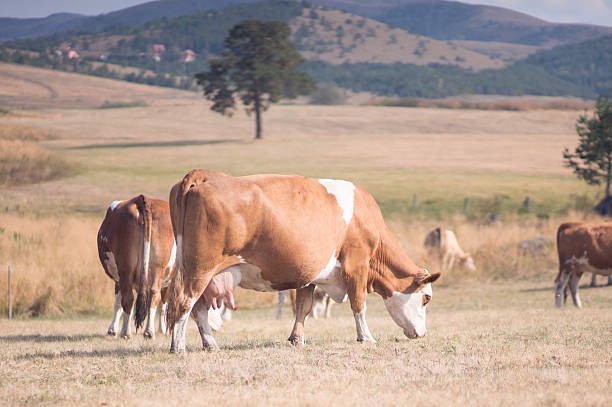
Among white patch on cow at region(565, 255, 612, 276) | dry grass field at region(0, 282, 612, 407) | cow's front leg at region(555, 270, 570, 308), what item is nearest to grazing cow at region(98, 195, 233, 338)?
dry grass field at region(0, 282, 612, 407)

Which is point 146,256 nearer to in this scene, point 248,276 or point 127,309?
point 127,309

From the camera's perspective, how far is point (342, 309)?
21.0m

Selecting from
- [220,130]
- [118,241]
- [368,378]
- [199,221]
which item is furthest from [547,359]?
[220,130]

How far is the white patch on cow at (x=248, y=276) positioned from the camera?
8602mm

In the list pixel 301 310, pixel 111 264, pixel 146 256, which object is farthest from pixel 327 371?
pixel 111 264

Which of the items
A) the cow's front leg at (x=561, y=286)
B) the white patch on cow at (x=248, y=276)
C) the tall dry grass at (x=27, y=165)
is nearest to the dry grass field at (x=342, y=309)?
the cow's front leg at (x=561, y=286)

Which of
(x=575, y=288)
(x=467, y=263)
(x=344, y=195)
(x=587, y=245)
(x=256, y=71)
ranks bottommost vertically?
(x=467, y=263)

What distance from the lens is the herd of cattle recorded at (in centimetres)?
828

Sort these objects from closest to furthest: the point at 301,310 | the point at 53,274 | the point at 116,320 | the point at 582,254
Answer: the point at 301,310, the point at 116,320, the point at 582,254, the point at 53,274

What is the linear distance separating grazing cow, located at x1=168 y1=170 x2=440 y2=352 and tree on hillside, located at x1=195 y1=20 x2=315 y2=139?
73.5 meters

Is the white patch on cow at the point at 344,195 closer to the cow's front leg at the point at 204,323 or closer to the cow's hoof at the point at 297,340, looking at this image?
the cow's hoof at the point at 297,340

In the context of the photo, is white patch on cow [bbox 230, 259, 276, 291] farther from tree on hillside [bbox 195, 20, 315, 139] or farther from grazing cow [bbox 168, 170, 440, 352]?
tree on hillside [bbox 195, 20, 315, 139]

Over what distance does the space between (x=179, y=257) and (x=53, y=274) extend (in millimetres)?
12586

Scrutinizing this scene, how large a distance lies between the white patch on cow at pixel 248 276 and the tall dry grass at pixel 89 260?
1098 centimetres
